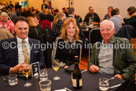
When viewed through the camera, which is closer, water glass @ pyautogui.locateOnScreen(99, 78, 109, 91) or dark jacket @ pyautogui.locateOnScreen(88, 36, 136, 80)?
water glass @ pyautogui.locateOnScreen(99, 78, 109, 91)

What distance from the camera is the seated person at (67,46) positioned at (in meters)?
2.71

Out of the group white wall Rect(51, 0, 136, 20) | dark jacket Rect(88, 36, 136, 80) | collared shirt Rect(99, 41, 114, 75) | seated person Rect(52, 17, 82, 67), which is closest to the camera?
dark jacket Rect(88, 36, 136, 80)

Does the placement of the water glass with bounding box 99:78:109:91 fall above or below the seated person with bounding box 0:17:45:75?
below

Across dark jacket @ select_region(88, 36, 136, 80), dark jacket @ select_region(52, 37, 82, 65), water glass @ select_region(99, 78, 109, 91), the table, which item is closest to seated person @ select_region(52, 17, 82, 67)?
dark jacket @ select_region(52, 37, 82, 65)

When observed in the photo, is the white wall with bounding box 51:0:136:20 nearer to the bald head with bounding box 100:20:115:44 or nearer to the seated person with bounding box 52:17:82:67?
the seated person with bounding box 52:17:82:67

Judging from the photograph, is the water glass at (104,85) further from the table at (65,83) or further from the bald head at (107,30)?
the bald head at (107,30)

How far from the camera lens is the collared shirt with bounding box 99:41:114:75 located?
2.23m

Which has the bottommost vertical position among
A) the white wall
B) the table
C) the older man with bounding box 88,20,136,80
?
the table

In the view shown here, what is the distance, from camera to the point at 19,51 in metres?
2.31

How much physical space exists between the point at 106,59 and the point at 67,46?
73 cm

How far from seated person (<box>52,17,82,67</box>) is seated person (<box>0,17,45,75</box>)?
407 millimetres

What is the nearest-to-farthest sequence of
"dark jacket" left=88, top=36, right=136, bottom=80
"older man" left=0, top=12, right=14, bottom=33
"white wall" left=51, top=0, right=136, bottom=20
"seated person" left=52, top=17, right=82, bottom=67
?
"dark jacket" left=88, top=36, right=136, bottom=80 → "seated person" left=52, top=17, right=82, bottom=67 → "older man" left=0, top=12, right=14, bottom=33 → "white wall" left=51, top=0, right=136, bottom=20

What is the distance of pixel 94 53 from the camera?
2371mm

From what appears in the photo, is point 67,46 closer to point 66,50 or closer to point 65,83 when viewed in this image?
point 66,50
